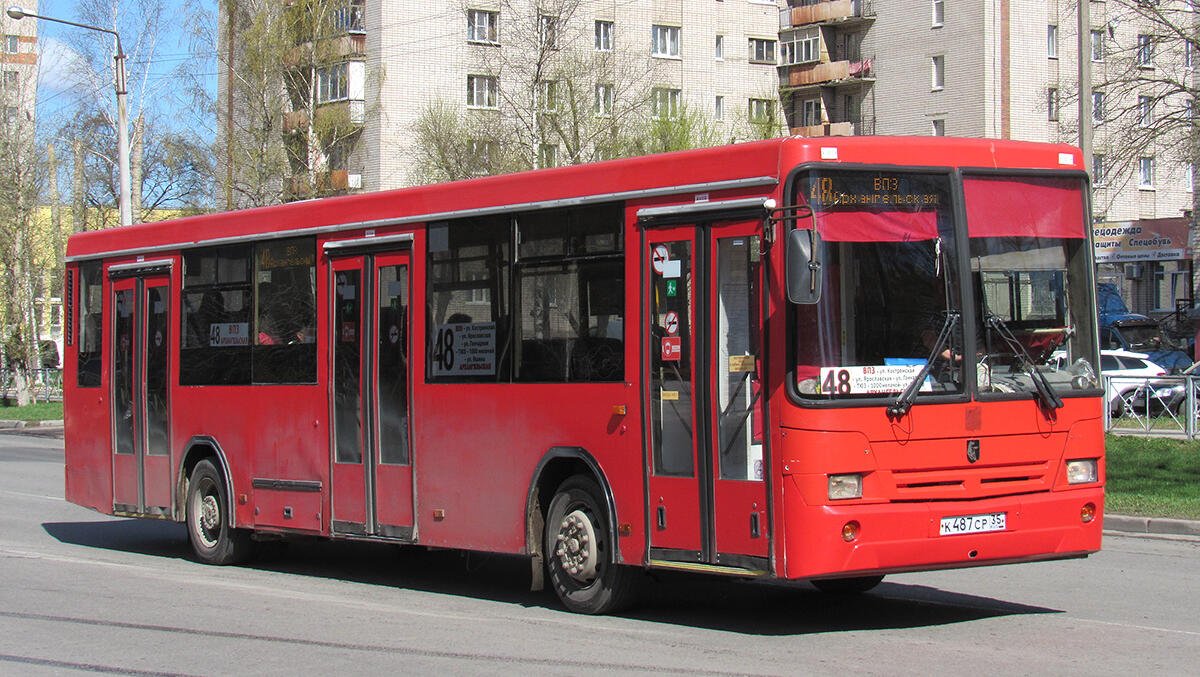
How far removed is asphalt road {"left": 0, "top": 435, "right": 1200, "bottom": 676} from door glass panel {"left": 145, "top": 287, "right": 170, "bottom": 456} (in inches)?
48.9

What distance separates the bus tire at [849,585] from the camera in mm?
11180

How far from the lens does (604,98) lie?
46.1 metres

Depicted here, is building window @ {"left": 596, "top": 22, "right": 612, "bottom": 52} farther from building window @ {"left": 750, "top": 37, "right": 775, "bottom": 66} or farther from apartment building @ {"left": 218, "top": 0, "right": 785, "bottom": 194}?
building window @ {"left": 750, "top": 37, "right": 775, "bottom": 66}

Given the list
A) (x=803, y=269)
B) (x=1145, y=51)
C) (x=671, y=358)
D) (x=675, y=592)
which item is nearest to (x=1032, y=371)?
(x=803, y=269)

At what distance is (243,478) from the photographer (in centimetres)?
1434

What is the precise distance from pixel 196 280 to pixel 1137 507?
1058 cm

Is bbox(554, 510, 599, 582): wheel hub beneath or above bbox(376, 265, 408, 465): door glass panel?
beneath

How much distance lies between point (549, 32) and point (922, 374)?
3648 centimetres

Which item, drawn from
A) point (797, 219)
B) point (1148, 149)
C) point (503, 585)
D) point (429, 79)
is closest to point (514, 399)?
point (503, 585)

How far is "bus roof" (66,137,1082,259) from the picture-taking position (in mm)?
9375

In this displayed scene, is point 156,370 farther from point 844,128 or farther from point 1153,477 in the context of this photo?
point 844,128

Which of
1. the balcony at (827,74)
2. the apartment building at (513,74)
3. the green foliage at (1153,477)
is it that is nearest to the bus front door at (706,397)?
the green foliage at (1153,477)

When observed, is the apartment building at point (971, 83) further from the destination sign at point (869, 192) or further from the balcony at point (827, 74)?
the destination sign at point (869, 192)

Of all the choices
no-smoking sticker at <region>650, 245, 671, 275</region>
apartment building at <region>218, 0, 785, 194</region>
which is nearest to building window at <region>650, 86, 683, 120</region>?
apartment building at <region>218, 0, 785, 194</region>
